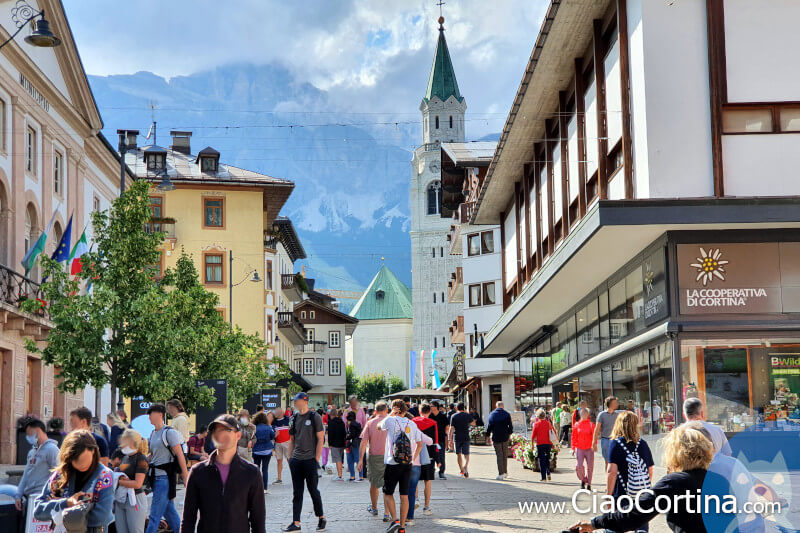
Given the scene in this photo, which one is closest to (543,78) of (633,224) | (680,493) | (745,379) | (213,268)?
(633,224)

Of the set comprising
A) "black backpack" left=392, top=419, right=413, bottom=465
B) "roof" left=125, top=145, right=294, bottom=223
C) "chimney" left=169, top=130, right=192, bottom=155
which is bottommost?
"black backpack" left=392, top=419, right=413, bottom=465

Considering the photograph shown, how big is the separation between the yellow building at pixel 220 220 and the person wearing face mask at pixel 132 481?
50.2 metres

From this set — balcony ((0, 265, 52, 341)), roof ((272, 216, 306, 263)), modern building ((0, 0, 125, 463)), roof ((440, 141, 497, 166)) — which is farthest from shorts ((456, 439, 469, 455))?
roof ((272, 216, 306, 263))

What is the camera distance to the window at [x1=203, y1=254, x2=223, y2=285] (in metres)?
61.5

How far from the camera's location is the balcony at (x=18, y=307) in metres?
27.1

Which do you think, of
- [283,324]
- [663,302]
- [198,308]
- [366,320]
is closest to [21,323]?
Answer: [198,308]

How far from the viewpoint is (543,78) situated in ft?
77.9

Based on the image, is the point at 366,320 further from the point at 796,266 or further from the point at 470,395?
the point at 796,266

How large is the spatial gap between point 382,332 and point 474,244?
114 meters

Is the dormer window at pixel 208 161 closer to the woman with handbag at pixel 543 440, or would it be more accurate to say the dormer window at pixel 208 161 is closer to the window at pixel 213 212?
the window at pixel 213 212

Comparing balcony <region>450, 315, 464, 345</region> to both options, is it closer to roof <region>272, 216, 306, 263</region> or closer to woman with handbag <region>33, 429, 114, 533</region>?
roof <region>272, 216, 306, 263</region>

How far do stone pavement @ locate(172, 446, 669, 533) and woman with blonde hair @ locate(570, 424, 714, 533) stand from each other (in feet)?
25.9

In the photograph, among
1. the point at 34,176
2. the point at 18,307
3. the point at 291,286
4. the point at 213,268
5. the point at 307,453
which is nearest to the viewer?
the point at 307,453

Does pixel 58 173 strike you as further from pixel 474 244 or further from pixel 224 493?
pixel 224 493
